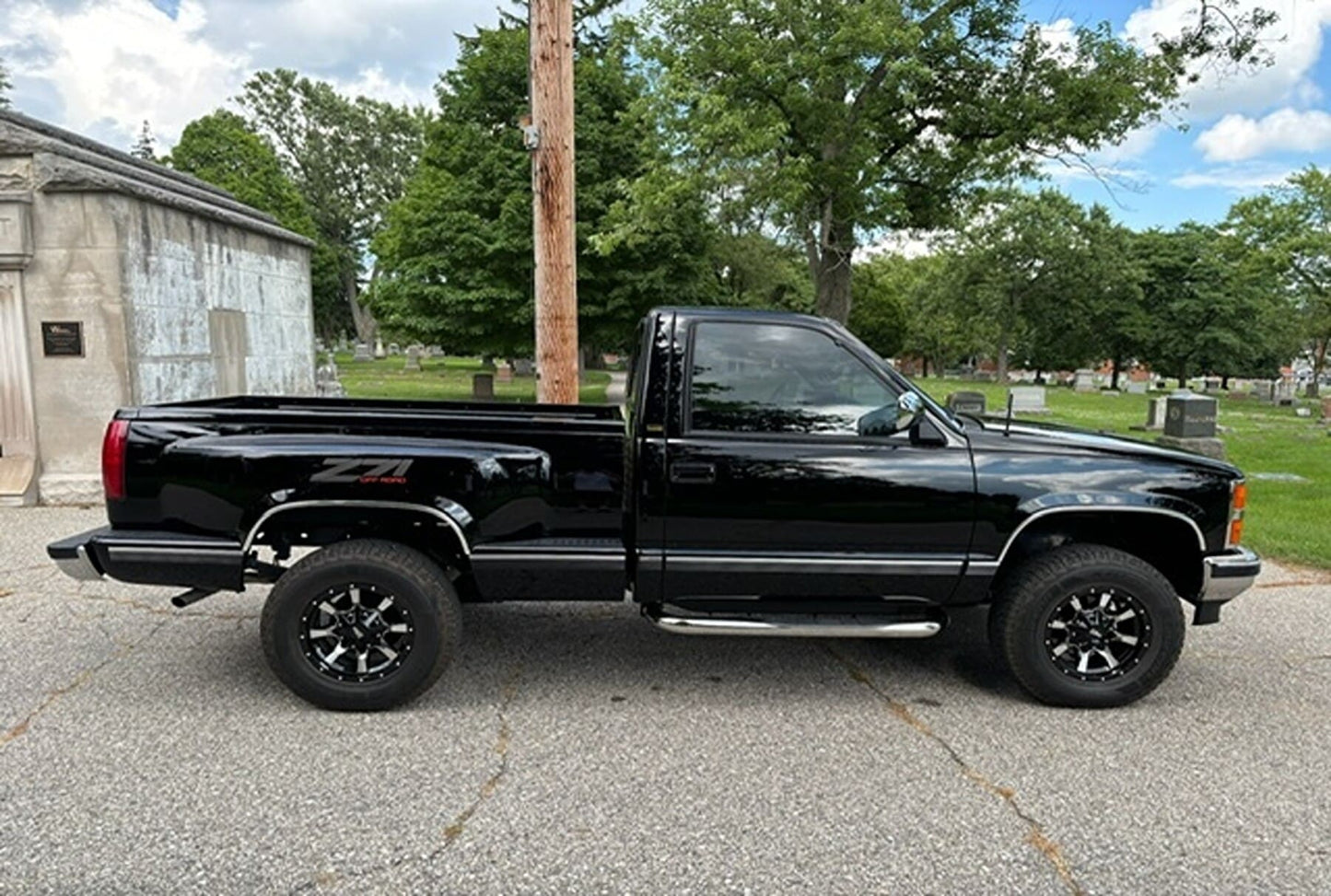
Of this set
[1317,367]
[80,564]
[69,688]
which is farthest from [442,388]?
[1317,367]

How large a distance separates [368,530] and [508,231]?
589 inches

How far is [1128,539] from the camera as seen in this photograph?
4.16 m

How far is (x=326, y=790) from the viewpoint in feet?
10.0

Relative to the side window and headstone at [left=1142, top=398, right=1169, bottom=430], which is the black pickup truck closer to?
the side window

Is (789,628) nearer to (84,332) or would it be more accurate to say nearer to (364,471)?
(364,471)

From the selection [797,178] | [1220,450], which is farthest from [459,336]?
[1220,450]

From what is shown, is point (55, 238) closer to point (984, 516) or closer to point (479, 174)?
point (984, 516)

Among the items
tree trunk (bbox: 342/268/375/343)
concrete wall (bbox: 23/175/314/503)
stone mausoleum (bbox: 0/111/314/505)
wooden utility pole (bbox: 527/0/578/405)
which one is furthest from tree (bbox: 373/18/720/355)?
tree trunk (bbox: 342/268/375/343)

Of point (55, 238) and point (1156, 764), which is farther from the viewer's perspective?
point (55, 238)

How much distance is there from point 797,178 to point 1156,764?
38.1 ft

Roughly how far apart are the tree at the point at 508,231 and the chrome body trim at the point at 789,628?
1357cm

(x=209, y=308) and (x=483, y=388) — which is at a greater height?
(x=209, y=308)

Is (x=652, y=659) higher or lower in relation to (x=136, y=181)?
lower

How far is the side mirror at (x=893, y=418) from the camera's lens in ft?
12.4
